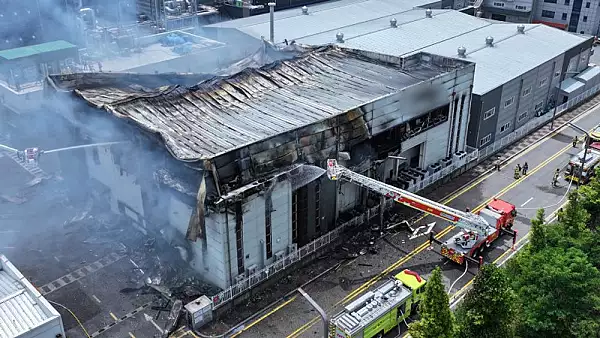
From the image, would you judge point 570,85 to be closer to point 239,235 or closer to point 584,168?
point 584,168

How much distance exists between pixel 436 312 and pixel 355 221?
1476 cm

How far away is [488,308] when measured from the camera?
71.1 feet

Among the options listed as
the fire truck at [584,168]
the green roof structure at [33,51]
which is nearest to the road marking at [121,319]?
the green roof structure at [33,51]

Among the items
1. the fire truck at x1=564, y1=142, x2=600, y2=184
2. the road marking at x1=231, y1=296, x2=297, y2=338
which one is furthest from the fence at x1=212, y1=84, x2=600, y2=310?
the fire truck at x1=564, y1=142, x2=600, y2=184

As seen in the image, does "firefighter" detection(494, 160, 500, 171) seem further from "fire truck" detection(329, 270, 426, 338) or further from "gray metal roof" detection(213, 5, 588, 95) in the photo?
"fire truck" detection(329, 270, 426, 338)

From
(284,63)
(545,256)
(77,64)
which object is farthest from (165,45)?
(545,256)

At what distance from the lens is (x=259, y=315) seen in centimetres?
2845

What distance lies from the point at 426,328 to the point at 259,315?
1043 centimetres

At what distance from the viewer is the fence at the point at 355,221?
28.8 metres

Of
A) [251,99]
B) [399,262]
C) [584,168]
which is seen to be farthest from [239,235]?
[584,168]

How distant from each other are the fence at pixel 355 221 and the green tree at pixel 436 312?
1103 centimetres

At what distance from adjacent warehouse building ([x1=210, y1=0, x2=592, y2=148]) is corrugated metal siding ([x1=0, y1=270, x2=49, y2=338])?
32.9 metres

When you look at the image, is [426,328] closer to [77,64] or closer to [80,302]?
[80,302]

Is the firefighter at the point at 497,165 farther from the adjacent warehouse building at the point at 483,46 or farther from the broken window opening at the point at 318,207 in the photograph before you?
the broken window opening at the point at 318,207
